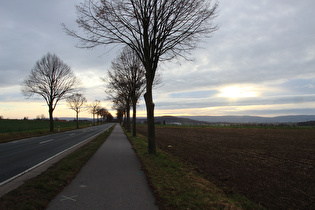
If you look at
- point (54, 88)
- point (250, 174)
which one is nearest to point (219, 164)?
point (250, 174)

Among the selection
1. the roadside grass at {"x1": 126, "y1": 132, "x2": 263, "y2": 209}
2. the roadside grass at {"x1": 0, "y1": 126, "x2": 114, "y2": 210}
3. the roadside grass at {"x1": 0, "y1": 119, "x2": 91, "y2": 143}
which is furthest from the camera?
the roadside grass at {"x1": 0, "y1": 119, "x2": 91, "y2": 143}

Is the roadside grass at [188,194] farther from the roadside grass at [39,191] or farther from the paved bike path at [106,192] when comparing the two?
the roadside grass at [39,191]

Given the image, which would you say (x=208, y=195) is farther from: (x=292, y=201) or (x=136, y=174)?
(x=136, y=174)

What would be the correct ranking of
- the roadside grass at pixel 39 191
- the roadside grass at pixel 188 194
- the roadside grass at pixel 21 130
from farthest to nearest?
the roadside grass at pixel 21 130, the roadside grass at pixel 188 194, the roadside grass at pixel 39 191

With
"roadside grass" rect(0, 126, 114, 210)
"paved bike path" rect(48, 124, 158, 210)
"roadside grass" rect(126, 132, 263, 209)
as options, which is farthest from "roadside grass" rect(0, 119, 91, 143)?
"roadside grass" rect(126, 132, 263, 209)

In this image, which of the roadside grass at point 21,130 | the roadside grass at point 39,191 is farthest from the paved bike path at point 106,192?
the roadside grass at point 21,130

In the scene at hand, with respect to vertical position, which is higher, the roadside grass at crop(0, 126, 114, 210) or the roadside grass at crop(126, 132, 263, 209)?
the roadside grass at crop(0, 126, 114, 210)

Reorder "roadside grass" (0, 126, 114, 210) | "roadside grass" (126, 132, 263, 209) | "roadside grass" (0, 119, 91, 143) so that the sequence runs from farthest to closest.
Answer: "roadside grass" (0, 119, 91, 143)
"roadside grass" (126, 132, 263, 209)
"roadside grass" (0, 126, 114, 210)

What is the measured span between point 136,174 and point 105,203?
251cm

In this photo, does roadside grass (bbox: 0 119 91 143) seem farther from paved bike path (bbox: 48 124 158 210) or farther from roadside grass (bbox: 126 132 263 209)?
roadside grass (bbox: 126 132 263 209)

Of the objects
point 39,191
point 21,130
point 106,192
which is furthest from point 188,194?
point 21,130

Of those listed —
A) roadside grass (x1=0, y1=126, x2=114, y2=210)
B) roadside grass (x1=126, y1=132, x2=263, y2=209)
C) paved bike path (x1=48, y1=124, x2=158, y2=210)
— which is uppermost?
roadside grass (x1=0, y1=126, x2=114, y2=210)

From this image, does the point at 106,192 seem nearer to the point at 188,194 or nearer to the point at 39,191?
the point at 39,191

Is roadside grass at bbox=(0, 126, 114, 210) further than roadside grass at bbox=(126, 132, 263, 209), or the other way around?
roadside grass at bbox=(126, 132, 263, 209)
